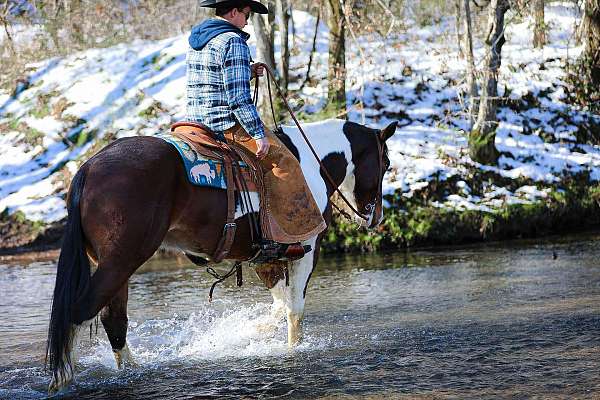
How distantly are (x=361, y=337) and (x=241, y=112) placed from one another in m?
2.23

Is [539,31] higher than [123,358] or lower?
higher

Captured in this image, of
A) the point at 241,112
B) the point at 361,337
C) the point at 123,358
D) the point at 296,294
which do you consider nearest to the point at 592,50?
the point at 361,337

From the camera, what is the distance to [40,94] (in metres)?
18.6

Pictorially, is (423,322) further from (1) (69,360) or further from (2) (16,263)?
(2) (16,263)

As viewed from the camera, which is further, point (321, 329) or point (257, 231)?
point (321, 329)

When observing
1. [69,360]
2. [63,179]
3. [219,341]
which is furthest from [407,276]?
[63,179]

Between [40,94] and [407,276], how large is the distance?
11947 millimetres

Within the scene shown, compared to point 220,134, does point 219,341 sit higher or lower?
lower

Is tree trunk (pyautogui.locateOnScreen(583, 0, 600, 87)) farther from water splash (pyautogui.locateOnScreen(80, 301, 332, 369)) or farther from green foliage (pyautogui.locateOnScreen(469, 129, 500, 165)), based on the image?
water splash (pyautogui.locateOnScreen(80, 301, 332, 369))

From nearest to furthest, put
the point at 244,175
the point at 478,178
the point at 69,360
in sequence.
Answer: the point at 69,360 < the point at 244,175 < the point at 478,178

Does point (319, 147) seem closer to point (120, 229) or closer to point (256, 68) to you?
point (256, 68)

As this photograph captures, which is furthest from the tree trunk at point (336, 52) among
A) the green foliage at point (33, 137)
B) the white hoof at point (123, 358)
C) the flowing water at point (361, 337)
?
the white hoof at point (123, 358)

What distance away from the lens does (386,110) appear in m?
16.7

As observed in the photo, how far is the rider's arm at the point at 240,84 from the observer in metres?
5.47
